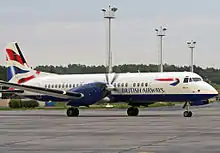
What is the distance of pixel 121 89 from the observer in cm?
4162

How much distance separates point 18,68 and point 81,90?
7.57 metres

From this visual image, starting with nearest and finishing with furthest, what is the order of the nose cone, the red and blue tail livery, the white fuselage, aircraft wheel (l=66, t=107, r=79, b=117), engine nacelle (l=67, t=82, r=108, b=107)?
1. the nose cone
2. the white fuselage
3. engine nacelle (l=67, t=82, r=108, b=107)
4. aircraft wheel (l=66, t=107, r=79, b=117)
5. the red and blue tail livery

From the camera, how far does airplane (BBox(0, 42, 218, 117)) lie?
3956cm

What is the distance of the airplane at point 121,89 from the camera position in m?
39.6

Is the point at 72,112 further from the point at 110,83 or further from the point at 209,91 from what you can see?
the point at 209,91

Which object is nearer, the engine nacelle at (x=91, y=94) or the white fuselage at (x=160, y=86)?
the white fuselage at (x=160, y=86)

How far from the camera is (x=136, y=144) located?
18078mm

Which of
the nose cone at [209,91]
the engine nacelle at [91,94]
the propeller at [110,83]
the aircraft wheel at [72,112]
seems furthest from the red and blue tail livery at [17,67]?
the nose cone at [209,91]

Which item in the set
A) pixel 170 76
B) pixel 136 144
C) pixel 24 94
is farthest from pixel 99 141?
pixel 24 94

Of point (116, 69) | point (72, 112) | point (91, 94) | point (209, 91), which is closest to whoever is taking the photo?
point (209, 91)

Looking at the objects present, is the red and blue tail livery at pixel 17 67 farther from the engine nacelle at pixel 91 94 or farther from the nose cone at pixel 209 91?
the nose cone at pixel 209 91

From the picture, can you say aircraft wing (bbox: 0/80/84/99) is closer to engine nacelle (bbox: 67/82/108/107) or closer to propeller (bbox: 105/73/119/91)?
Result: engine nacelle (bbox: 67/82/108/107)

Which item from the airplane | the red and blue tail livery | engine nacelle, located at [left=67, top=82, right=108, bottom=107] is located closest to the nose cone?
the airplane

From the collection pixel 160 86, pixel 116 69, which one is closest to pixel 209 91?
pixel 160 86
